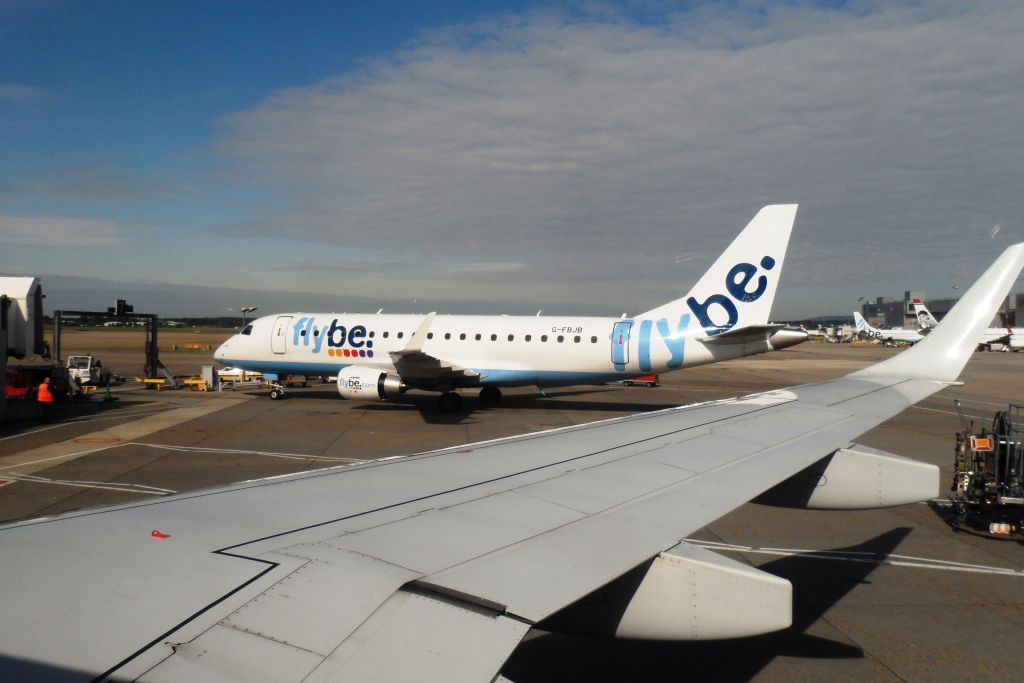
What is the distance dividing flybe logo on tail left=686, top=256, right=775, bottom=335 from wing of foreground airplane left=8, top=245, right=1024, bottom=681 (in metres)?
15.0

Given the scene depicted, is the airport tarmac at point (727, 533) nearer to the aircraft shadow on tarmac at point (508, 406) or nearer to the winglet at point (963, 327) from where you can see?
the aircraft shadow on tarmac at point (508, 406)

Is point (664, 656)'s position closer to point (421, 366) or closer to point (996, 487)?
point (996, 487)

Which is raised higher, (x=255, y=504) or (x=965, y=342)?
(x=965, y=342)

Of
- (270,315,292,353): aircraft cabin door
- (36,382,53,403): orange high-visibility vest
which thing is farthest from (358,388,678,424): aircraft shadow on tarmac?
(36,382,53,403): orange high-visibility vest

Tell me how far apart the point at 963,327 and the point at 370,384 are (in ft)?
54.0

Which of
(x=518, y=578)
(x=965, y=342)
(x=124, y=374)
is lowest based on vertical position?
(x=124, y=374)

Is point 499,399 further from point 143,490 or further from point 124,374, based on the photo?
point 124,374

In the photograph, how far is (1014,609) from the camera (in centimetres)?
700

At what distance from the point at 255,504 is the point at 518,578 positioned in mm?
1420

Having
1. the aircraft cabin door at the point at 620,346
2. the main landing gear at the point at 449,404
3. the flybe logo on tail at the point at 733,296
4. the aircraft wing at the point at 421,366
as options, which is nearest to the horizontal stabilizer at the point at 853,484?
the flybe logo on tail at the point at 733,296

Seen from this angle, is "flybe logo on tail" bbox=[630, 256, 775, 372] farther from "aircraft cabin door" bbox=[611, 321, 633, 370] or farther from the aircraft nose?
the aircraft nose

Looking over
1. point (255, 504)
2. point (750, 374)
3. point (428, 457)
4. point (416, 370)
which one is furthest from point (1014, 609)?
point (750, 374)

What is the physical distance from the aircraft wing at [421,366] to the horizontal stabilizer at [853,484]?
51.8ft

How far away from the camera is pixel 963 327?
7.80 metres
